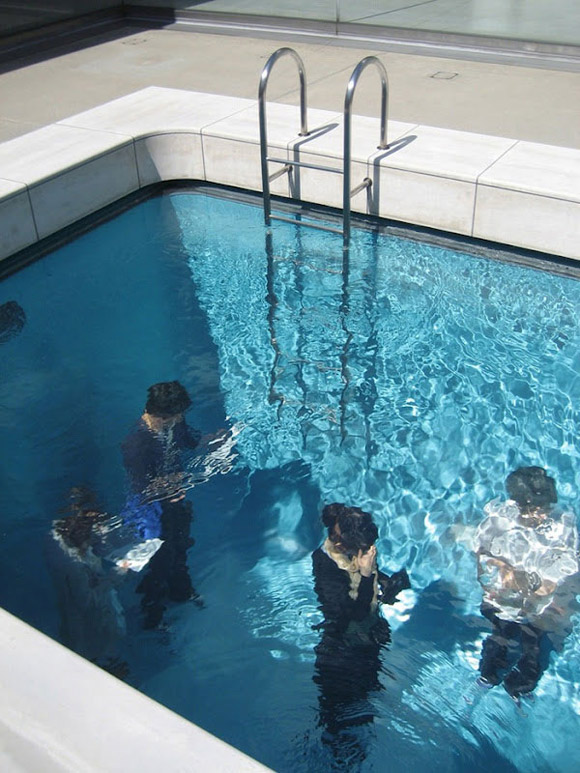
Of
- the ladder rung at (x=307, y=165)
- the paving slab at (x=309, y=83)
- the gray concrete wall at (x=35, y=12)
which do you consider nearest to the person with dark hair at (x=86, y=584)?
the ladder rung at (x=307, y=165)

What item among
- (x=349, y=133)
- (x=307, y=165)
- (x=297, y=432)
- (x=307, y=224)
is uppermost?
(x=349, y=133)

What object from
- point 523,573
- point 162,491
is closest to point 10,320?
point 162,491

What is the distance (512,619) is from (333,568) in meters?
0.78

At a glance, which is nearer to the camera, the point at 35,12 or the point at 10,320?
the point at 10,320

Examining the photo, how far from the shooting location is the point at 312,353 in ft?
16.5

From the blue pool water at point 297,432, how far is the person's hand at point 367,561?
2.1 inches

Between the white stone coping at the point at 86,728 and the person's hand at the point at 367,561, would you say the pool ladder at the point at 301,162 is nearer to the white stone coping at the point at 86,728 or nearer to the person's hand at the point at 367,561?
the person's hand at the point at 367,561

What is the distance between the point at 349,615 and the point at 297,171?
394 centimetres

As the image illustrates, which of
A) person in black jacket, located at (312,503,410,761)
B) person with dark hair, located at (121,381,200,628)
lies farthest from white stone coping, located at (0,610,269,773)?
person with dark hair, located at (121,381,200,628)

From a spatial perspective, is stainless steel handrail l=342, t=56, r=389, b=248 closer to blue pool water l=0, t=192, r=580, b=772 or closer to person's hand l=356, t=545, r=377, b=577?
blue pool water l=0, t=192, r=580, b=772

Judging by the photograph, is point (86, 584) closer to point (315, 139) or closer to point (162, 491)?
point (162, 491)

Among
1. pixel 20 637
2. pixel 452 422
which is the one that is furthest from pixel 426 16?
pixel 20 637

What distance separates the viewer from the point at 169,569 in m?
3.70

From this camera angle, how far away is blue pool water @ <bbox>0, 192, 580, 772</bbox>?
3156 millimetres
